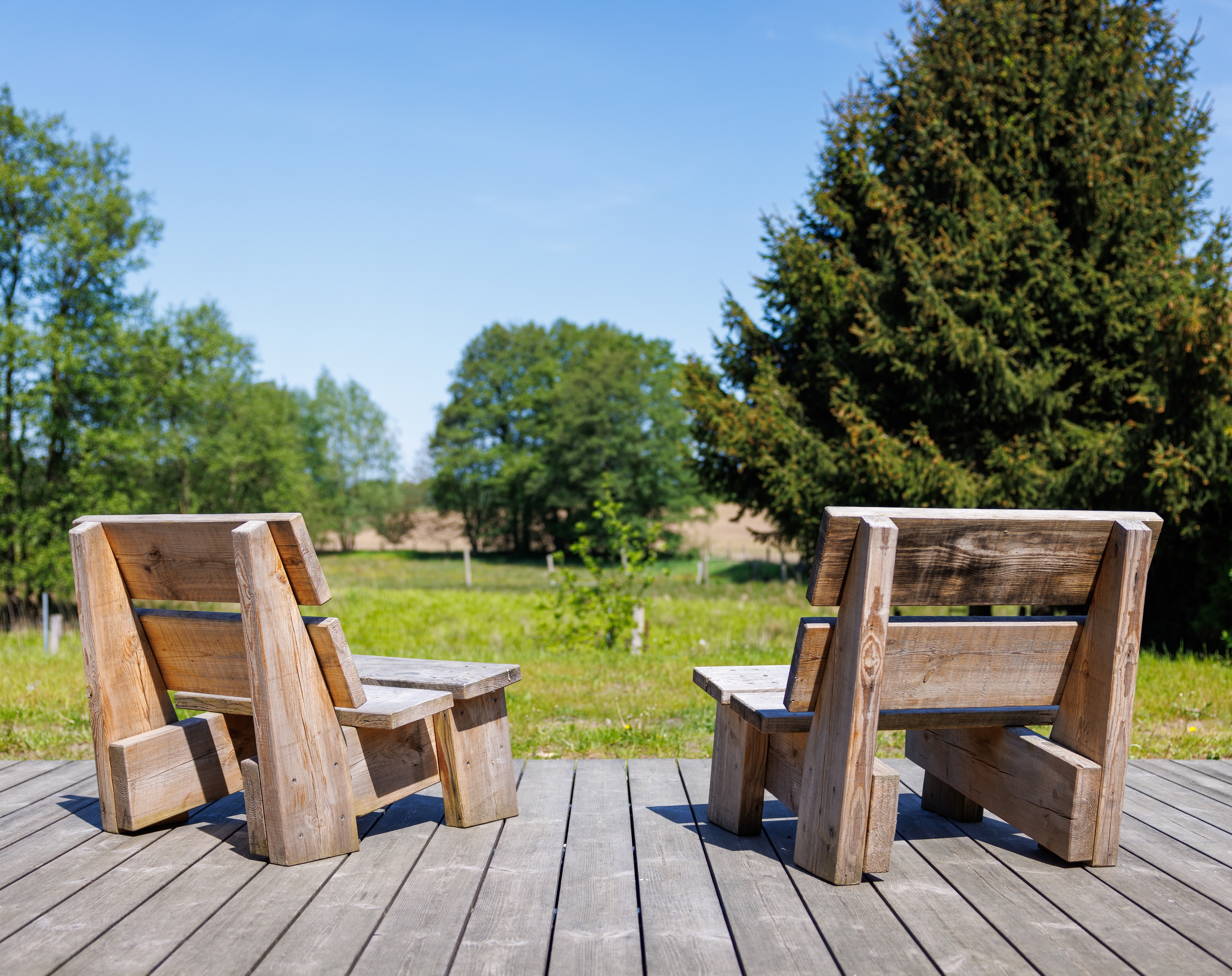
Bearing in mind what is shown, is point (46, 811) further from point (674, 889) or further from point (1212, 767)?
point (1212, 767)

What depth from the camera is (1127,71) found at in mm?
11891

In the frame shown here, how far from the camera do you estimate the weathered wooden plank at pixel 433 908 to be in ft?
6.92

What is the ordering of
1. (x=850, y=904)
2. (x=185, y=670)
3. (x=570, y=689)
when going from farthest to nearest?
(x=570, y=689) → (x=185, y=670) → (x=850, y=904)

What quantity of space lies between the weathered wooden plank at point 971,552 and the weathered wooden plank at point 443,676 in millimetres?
1175

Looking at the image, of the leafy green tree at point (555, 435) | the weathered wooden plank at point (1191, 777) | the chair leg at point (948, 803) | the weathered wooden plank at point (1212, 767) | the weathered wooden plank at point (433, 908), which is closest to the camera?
the weathered wooden plank at point (433, 908)

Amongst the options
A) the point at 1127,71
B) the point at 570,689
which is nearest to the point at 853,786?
the point at 570,689

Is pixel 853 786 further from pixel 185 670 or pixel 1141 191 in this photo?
pixel 1141 191

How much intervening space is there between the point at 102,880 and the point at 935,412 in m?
11.3

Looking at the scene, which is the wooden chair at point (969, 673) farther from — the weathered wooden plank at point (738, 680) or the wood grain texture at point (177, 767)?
the wood grain texture at point (177, 767)

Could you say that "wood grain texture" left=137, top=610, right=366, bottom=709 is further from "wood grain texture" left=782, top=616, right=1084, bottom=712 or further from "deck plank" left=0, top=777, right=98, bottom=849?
"wood grain texture" left=782, top=616, right=1084, bottom=712

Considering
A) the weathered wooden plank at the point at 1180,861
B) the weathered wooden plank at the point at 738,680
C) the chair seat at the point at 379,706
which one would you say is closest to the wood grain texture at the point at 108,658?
the chair seat at the point at 379,706

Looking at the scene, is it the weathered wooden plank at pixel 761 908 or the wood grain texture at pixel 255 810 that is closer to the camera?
the weathered wooden plank at pixel 761 908

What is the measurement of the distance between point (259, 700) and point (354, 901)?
0.63m

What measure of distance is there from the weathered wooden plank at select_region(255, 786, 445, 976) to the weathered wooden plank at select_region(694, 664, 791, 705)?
41.9 inches
